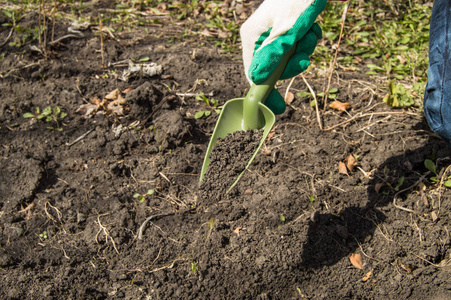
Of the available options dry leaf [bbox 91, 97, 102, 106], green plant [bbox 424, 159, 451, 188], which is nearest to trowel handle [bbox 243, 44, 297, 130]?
green plant [bbox 424, 159, 451, 188]

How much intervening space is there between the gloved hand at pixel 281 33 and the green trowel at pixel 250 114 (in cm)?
6

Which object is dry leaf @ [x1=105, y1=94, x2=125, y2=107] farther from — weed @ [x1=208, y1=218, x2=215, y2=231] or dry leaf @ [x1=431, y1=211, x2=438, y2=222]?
dry leaf @ [x1=431, y1=211, x2=438, y2=222]

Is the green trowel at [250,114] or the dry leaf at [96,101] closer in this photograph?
the green trowel at [250,114]

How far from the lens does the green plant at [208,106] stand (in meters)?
2.79

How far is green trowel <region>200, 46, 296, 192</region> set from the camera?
1.99 metres

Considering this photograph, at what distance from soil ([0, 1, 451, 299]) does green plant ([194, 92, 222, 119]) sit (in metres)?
0.04

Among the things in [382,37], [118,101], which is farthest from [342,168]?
[118,101]

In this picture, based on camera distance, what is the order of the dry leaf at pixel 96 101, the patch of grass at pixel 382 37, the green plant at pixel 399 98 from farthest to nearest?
the patch of grass at pixel 382 37, the dry leaf at pixel 96 101, the green plant at pixel 399 98

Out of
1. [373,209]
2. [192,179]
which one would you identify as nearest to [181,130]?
[192,179]

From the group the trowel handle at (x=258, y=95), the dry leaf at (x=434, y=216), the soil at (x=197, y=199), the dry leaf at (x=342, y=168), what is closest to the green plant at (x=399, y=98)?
the soil at (x=197, y=199)

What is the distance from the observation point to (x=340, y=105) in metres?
2.82

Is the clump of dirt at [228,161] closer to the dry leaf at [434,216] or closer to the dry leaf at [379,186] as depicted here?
the dry leaf at [379,186]

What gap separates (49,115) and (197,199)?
1.27 m

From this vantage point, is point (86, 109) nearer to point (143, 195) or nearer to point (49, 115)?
point (49, 115)
